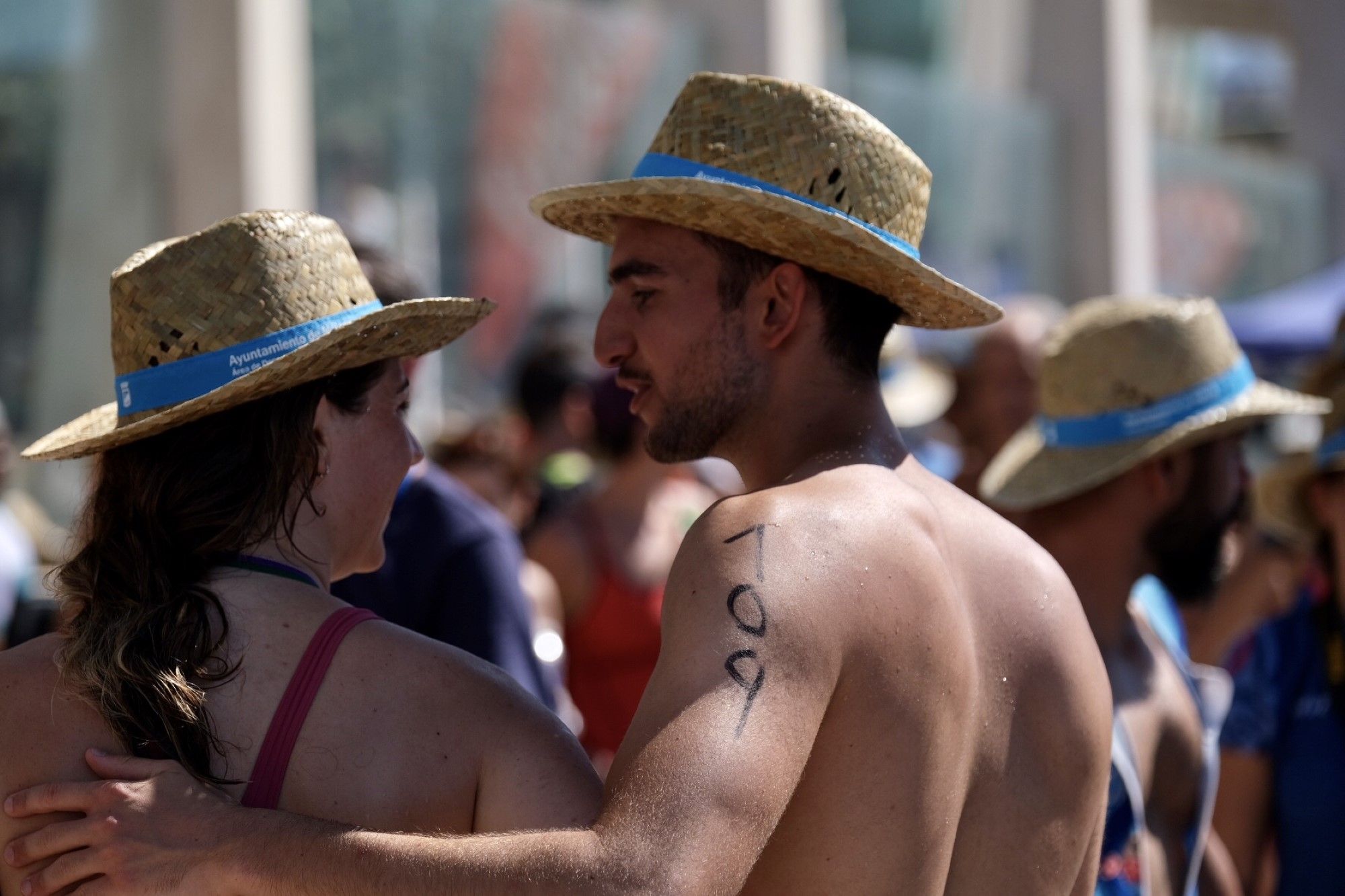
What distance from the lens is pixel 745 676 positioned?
6.33ft

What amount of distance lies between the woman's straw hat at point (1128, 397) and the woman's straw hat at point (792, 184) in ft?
3.51

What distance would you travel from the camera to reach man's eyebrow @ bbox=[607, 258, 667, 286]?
2.50 m

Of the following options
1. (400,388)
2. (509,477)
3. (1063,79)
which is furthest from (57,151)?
(1063,79)

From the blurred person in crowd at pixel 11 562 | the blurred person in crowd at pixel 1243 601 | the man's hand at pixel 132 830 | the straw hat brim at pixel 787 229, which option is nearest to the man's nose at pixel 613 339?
the straw hat brim at pixel 787 229

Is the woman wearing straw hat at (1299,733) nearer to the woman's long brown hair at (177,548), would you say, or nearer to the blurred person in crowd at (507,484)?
the blurred person in crowd at (507,484)

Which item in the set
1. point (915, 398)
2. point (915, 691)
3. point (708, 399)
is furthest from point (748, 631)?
point (915, 398)

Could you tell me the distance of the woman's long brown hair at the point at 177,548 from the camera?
1.96 m

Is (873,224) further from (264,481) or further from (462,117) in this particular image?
(462,117)

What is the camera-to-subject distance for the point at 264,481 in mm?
2145

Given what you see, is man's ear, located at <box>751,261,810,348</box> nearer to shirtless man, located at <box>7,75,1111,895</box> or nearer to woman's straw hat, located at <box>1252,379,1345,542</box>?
shirtless man, located at <box>7,75,1111,895</box>

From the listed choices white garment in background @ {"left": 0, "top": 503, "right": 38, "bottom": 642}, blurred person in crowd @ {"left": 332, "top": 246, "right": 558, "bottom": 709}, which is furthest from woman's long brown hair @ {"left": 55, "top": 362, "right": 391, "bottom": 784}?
white garment in background @ {"left": 0, "top": 503, "right": 38, "bottom": 642}

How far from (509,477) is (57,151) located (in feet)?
7.64

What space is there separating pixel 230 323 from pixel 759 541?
2.60ft

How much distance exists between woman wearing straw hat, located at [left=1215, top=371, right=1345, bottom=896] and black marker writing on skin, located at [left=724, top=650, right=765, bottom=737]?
2.36 meters
